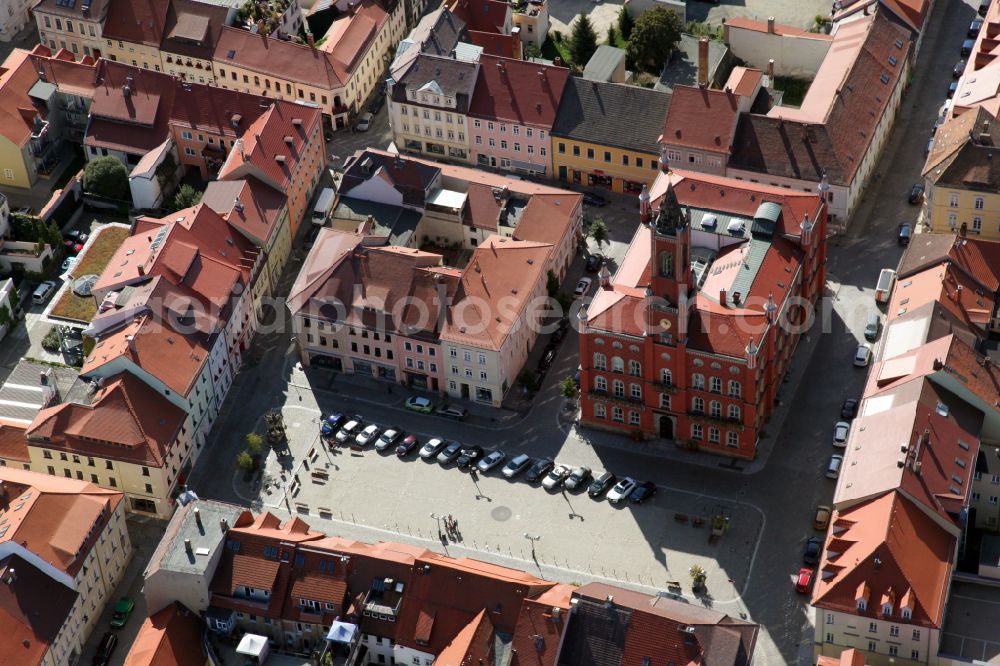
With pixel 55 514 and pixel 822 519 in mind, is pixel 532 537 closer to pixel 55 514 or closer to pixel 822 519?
pixel 822 519

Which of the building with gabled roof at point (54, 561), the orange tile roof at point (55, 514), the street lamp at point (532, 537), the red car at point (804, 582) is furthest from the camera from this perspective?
→ the street lamp at point (532, 537)

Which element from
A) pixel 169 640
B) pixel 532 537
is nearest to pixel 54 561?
pixel 169 640

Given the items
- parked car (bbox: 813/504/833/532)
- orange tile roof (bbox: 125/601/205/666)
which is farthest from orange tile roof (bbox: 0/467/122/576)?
parked car (bbox: 813/504/833/532)

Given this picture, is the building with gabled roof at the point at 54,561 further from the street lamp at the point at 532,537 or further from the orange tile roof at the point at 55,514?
the street lamp at the point at 532,537

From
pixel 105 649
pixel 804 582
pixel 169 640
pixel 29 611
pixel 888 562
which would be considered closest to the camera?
pixel 888 562

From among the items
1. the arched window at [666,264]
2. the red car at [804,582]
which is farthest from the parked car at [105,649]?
the red car at [804,582]

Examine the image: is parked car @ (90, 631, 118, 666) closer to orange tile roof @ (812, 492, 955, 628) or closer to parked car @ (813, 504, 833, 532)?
orange tile roof @ (812, 492, 955, 628)
